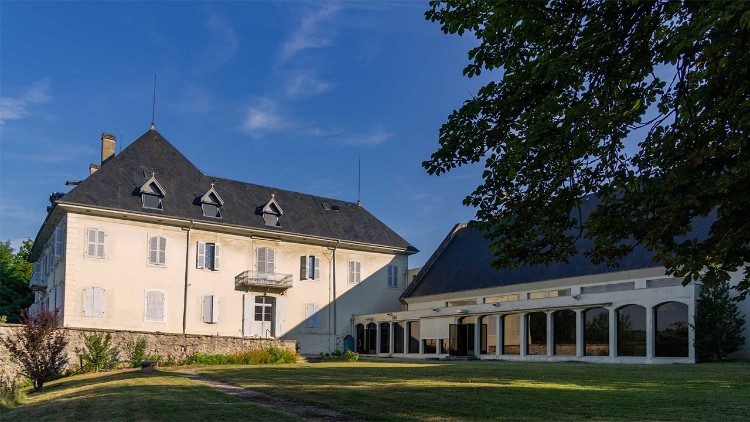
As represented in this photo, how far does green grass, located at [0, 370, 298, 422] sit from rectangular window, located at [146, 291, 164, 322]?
1836 centimetres

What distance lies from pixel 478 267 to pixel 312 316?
10.2 metres

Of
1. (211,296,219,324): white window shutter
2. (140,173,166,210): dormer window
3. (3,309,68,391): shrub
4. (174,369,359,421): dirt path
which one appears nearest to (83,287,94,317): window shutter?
(140,173,166,210): dormer window

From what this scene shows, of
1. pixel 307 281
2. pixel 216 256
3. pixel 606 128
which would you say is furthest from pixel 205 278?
pixel 606 128

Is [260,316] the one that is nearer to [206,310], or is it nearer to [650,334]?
[206,310]

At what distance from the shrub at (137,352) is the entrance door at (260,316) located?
33.3 feet

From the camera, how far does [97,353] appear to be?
2584 cm

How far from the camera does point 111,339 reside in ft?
87.9

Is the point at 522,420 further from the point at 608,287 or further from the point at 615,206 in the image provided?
the point at 608,287

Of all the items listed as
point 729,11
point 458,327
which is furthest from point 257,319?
point 729,11

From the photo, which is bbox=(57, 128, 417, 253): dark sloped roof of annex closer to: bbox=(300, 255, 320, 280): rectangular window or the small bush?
bbox=(300, 255, 320, 280): rectangular window

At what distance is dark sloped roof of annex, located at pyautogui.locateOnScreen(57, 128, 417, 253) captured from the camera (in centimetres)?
3381

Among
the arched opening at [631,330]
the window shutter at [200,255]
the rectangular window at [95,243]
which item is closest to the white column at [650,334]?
the arched opening at [631,330]

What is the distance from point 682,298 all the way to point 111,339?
21.7 metres

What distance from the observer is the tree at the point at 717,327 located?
2320cm
